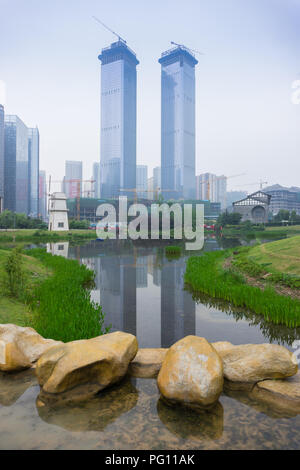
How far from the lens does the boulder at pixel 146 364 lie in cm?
588

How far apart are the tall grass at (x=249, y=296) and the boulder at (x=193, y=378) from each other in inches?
199

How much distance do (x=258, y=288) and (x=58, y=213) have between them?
59.7 m

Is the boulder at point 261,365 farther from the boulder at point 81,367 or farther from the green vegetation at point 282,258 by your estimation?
the green vegetation at point 282,258

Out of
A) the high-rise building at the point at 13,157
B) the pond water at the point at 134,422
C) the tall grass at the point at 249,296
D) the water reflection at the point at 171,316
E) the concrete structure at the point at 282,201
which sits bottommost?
the water reflection at the point at 171,316

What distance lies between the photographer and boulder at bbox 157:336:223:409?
463cm

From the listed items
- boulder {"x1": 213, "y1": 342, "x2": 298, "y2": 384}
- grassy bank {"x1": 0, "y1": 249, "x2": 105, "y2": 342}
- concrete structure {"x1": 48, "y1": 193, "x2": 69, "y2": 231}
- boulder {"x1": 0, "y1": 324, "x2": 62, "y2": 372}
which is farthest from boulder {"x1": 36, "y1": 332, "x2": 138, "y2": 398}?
concrete structure {"x1": 48, "y1": 193, "x2": 69, "y2": 231}

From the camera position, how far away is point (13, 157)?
156m

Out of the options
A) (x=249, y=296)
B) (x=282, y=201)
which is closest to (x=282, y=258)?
(x=249, y=296)

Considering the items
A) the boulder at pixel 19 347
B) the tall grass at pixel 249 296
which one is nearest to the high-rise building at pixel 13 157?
the tall grass at pixel 249 296

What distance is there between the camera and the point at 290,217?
93.4m

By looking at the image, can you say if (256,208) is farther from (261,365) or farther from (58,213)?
(261,365)
